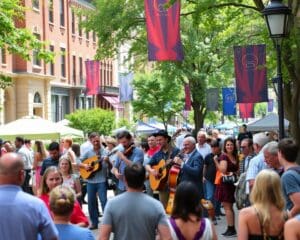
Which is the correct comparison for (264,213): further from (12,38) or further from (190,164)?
(12,38)

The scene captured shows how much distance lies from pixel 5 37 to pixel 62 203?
53.4 feet

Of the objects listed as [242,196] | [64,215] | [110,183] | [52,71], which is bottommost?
[110,183]

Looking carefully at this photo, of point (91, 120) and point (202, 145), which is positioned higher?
point (91, 120)

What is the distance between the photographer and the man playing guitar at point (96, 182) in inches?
491

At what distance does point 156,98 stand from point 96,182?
124 feet

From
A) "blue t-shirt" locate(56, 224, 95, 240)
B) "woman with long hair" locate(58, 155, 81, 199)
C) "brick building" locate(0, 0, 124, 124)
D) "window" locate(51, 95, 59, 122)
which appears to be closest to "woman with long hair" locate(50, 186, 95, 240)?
"blue t-shirt" locate(56, 224, 95, 240)

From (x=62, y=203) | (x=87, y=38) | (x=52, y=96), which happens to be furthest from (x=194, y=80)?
(x=62, y=203)

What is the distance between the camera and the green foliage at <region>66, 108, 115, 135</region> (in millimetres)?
44969

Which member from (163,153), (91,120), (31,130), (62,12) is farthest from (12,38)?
(62,12)

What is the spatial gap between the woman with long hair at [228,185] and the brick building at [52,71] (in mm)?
29288

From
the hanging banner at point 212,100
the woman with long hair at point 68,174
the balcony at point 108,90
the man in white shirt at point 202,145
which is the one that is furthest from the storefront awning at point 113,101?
the woman with long hair at point 68,174

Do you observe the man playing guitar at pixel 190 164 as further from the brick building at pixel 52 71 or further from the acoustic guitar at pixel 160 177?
the brick building at pixel 52 71

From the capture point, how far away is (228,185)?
1152 centimetres

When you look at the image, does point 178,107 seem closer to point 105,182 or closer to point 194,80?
point 194,80
